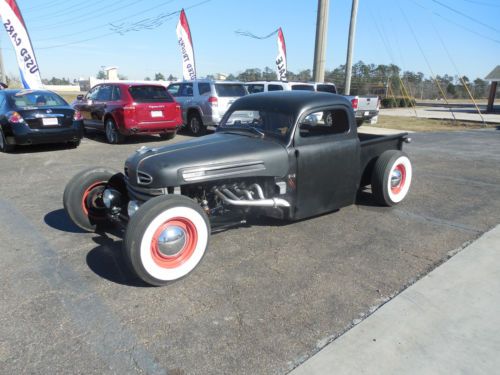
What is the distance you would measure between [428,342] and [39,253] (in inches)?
141

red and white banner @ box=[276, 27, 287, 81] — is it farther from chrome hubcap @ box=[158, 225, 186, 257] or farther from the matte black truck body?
chrome hubcap @ box=[158, 225, 186, 257]

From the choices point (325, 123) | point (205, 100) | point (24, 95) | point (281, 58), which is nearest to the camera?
point (325, 123)

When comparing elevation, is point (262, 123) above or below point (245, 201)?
above

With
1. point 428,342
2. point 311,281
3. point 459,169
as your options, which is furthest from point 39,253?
point 459,169

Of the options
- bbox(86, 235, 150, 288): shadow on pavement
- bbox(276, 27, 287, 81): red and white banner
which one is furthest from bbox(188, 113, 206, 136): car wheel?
bbox(276, 27, 287, 81): red and white banner

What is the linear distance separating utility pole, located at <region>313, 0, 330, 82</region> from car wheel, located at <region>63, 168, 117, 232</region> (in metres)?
14.0

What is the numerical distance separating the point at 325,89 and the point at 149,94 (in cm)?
Result: 672

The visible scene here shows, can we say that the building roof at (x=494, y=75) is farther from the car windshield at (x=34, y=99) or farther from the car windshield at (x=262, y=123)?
the car windshield at (x=262, y=123)

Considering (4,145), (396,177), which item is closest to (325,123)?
(396,177)

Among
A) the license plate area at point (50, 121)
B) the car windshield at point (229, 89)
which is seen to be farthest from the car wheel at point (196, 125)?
the license plate area at point (50, 121)

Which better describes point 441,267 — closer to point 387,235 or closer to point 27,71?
point 387,235

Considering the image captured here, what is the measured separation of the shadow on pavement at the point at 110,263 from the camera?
328cm

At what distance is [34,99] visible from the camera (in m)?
8.76

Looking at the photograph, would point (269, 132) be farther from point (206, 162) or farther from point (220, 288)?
point (220, 288)
